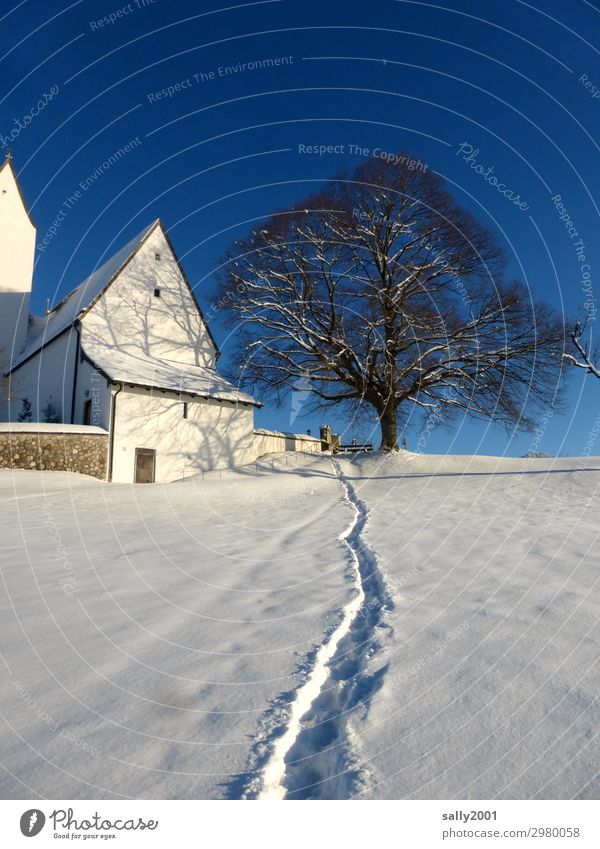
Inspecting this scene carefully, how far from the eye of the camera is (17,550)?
9039 mm

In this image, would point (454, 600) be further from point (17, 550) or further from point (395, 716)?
point (17, 550)

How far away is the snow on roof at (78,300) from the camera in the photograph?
26844 mm

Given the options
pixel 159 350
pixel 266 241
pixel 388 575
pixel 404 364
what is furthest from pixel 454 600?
pixel 159 350

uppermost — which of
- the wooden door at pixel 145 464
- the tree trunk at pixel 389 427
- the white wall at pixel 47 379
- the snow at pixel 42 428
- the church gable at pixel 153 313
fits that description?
the church gable at pixel 153 313

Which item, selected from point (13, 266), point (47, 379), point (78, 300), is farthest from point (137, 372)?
point (13, 266)

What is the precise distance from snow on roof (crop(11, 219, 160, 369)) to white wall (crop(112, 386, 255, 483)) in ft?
20.7

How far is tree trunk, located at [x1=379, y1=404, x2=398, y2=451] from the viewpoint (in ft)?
72.0

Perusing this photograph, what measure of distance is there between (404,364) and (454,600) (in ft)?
53.9

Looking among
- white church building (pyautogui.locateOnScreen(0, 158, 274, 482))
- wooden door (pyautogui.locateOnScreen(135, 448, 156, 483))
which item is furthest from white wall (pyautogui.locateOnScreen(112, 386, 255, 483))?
wooden door (pyautogui.locateOnScreen(135, 448, 156, 483))

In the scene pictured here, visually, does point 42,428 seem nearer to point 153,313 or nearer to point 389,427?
point 153,313

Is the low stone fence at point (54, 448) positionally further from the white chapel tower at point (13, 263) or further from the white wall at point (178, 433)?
the white chapel tower at point (13, 263)

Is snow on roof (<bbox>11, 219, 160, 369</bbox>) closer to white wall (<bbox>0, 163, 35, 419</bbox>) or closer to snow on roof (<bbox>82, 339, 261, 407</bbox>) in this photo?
white wall (<bbox>0, 163, 35, 419</bbox>)

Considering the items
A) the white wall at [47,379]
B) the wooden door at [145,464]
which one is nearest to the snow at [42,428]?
the wooden door at [145,464]

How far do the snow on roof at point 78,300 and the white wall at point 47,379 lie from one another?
0.64 m
